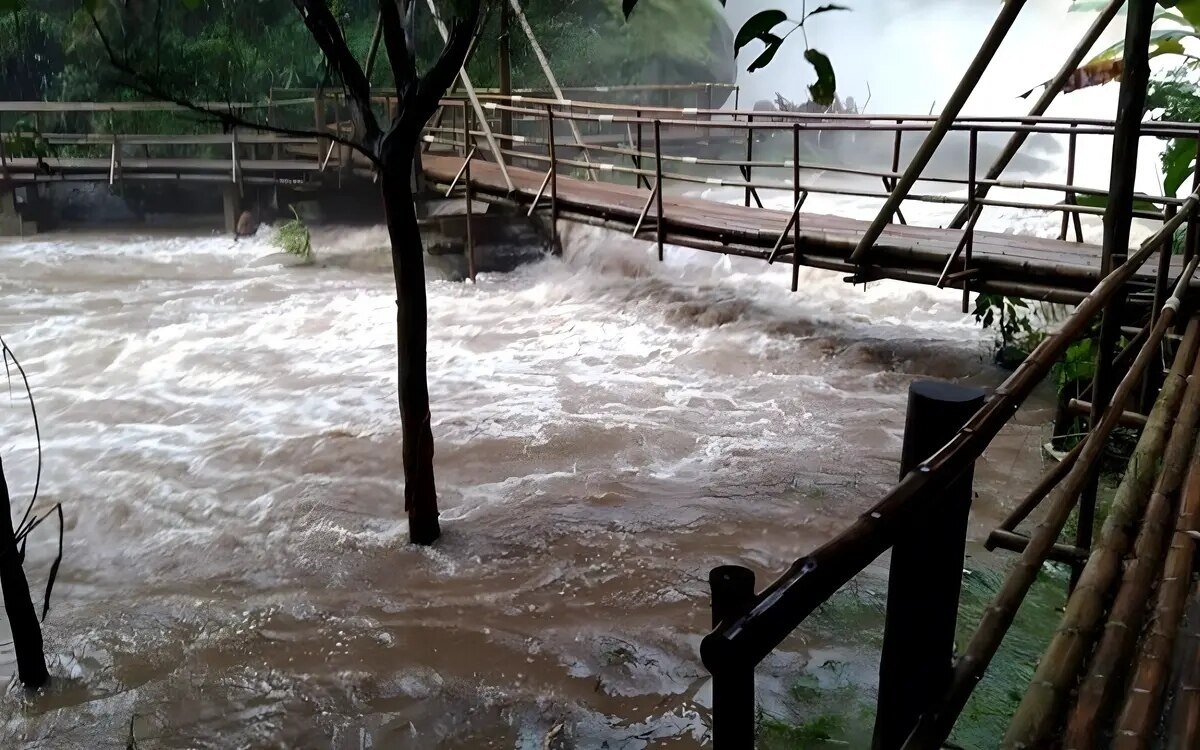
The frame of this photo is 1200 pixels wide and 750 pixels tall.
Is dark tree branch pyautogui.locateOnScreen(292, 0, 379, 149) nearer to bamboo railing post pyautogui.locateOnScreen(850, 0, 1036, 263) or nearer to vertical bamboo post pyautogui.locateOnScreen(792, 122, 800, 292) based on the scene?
bamboo railing post pyautogui.locateOnScreen(850, 0, 1036, 263)

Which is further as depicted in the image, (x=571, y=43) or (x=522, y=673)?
Result: (x=571, y=43)

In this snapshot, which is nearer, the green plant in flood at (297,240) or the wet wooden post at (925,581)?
the wet wooden post at (925,581)

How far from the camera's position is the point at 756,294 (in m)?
8.74

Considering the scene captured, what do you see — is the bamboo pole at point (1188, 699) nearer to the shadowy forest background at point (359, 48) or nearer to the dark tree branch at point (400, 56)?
the dark tree branch at point (400, 56)

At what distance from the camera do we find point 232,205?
12906mm

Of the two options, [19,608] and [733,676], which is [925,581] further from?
[19,608]

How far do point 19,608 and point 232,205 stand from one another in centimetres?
1082

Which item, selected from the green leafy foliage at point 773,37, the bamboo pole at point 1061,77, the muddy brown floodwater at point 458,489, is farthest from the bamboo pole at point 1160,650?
the bamboo pole at point 1061,77

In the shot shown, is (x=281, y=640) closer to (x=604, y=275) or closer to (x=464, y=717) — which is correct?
(x=464, y=717)

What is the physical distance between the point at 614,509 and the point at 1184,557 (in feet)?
10.1

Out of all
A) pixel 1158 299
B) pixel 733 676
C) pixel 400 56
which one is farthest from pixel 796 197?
pixel 733 676

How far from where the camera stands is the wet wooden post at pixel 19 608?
2844 mm

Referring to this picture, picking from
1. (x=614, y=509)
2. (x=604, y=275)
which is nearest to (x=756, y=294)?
(x=604, y=275)

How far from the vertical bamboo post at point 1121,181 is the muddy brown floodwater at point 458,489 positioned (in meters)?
1.06
